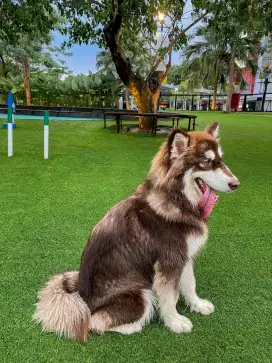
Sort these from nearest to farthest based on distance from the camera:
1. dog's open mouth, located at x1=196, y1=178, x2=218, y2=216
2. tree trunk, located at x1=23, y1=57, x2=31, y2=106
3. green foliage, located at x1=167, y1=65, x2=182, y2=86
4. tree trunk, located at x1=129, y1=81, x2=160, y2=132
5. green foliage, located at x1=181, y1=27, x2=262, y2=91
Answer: dog's open mouth, located at x1=196, y1=178, x2=218, y2=216 → tree trunk, located at x1=129, y1=81, x2=160, y2=132 → tree trunk, located at x1=23, y1=57, x2=31, y2=106 → green foliage, located at x1=181, y1=27, x2=262, y2=91 → green foliage, located at x1=167, y1=65, x2=182, y2=86

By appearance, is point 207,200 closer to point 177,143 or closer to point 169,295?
point 177,143

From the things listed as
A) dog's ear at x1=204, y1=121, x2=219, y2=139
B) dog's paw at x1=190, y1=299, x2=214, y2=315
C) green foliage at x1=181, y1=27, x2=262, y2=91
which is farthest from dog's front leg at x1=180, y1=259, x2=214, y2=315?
green foliage at x1=181, y1=27, x2=262, y2=91

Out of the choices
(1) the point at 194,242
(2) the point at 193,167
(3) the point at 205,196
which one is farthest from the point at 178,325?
(2) the point at 193,167

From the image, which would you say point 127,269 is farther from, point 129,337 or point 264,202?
point 264,202

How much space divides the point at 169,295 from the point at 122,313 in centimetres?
31

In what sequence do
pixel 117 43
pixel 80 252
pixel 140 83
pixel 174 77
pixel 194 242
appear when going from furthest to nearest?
pixel 174 77 → pixel 140 83 → pixel 117 43 → pixel 80 252 → pixel 194 242

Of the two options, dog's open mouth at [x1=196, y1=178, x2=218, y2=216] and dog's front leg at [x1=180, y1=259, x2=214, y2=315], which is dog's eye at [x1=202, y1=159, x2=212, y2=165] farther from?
dog's front leg at [x1=180, y1=259, x2=214, y2=315]

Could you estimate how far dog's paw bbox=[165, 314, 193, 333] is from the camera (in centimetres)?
185

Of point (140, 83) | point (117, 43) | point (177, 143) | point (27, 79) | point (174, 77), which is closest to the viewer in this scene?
point (177, 143)

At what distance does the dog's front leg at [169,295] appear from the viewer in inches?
69.8

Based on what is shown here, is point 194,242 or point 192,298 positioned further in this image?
point 192,298

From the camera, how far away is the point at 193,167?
1.68m

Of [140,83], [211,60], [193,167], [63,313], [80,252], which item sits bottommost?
[80,252]

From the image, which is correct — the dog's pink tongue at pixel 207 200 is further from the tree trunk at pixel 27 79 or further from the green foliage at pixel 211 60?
the green foliage at pixel 211 60
